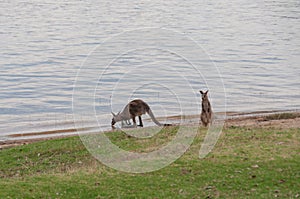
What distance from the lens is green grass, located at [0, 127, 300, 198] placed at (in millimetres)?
10008

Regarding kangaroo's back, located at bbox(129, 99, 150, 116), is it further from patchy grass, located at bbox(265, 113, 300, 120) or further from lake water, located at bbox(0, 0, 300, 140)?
patchy grass, located at bbox(265, 113, 300, 120)

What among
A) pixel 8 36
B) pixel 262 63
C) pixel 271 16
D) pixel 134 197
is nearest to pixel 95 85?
pixel 262 63

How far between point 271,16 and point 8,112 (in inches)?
1879

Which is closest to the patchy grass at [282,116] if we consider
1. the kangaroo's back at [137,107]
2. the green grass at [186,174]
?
the kangaroo's back at [137,107]

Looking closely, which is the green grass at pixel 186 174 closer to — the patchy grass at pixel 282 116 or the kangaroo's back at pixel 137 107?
the kangaroo's back at pixel 137 107

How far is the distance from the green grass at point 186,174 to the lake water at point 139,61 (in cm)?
840

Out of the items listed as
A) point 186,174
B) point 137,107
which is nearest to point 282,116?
point 137,107

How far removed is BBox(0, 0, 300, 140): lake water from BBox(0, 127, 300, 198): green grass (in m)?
8.40

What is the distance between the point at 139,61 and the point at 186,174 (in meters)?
30.5

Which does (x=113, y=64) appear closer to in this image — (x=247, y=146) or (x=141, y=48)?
(x=141, y=48)

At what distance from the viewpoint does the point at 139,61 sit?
40969mm

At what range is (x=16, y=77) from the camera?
35.2 meters

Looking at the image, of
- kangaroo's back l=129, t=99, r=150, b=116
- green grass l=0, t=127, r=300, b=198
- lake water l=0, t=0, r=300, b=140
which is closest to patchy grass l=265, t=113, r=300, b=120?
lake water l=0, t=0, r=300, b=140

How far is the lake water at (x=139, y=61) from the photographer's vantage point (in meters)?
26.7
